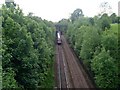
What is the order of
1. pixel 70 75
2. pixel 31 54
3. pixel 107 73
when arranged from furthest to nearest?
pixel 70 75 < pixel 107 73 < pixel 31 54

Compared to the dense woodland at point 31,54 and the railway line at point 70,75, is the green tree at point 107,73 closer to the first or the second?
the dense woodland at point 31,54

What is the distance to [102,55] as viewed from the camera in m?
35.8

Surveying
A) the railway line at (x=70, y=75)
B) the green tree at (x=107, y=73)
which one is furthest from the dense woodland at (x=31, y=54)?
the railway line at (x=70, y=75)

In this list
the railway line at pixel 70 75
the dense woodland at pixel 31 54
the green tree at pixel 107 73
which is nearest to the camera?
the dense woodland at pixel 31 54

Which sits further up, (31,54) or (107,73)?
(31,54)

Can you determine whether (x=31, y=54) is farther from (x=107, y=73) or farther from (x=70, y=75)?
(x=70, y=75)

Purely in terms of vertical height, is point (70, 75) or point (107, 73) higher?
point (107, 73)

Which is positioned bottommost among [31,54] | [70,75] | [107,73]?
[70,75]

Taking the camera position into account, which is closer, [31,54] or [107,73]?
[31,54]

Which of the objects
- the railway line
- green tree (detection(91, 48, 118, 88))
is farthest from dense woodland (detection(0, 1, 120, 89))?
the railway line

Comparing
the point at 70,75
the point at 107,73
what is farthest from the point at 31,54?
the point at 70,75

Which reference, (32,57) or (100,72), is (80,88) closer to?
(100,72)

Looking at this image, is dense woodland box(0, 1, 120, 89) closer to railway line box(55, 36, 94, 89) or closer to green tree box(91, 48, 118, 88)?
green tree box(91, 48, 118, 88)

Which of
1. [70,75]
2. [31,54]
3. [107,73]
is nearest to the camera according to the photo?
[31,54]
